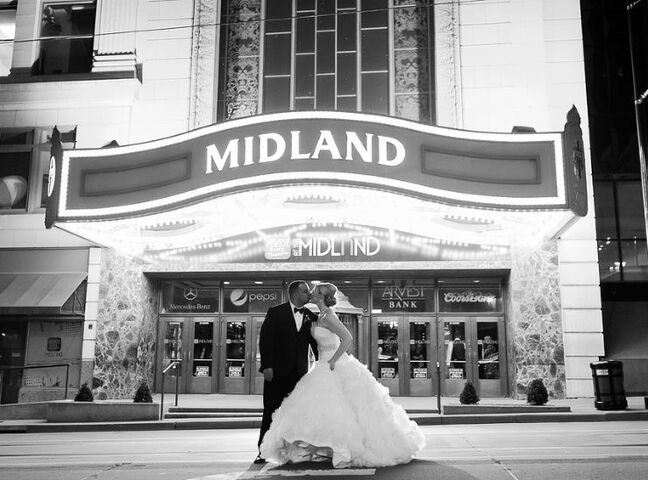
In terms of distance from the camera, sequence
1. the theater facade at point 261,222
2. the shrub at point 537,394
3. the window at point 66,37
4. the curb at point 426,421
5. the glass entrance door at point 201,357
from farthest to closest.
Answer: the window at point 66,37, the glass entrance door at point 201,357, the theater facade at point 261,222, the shrub at point 537,394, the curb at point 426,421

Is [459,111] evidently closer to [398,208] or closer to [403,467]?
[398,208]

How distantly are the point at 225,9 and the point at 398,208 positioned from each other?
8346 mm

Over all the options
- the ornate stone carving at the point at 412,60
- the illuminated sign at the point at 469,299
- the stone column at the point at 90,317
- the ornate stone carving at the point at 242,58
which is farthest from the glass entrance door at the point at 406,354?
the stone column at the point at 90,317

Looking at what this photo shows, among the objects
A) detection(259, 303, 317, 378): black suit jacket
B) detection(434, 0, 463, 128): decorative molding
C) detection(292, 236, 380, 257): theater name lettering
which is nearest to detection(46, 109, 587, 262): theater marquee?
detection(292, 236, 380, 257): theater name lettering

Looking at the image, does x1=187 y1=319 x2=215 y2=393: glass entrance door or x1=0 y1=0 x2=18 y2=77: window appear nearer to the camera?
x1=187 y1=319 x2=215 y2=393: glass entrance door

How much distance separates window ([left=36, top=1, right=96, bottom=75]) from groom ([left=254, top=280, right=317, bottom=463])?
46.6ft

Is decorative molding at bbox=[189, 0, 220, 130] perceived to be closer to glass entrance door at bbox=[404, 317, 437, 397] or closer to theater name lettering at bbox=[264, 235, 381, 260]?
theater name lettering at bbox=[264, 235, 381, 260]

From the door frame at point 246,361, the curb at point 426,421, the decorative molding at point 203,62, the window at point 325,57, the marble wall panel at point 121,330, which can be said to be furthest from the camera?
the window at point 325,57

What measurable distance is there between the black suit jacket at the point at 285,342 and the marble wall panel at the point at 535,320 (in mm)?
10103

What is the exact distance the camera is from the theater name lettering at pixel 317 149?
12086mm

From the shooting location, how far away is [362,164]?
39.4 ft

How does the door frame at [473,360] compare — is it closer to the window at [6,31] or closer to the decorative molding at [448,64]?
the decorative molding at [448,64]

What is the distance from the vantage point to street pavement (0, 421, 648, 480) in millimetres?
5715

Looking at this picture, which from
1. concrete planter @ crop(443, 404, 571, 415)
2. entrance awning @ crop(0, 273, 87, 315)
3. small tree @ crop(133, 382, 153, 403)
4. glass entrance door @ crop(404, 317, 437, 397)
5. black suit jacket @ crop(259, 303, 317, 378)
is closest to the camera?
black suit jacket @ crop(259, 303, 317, 378)
